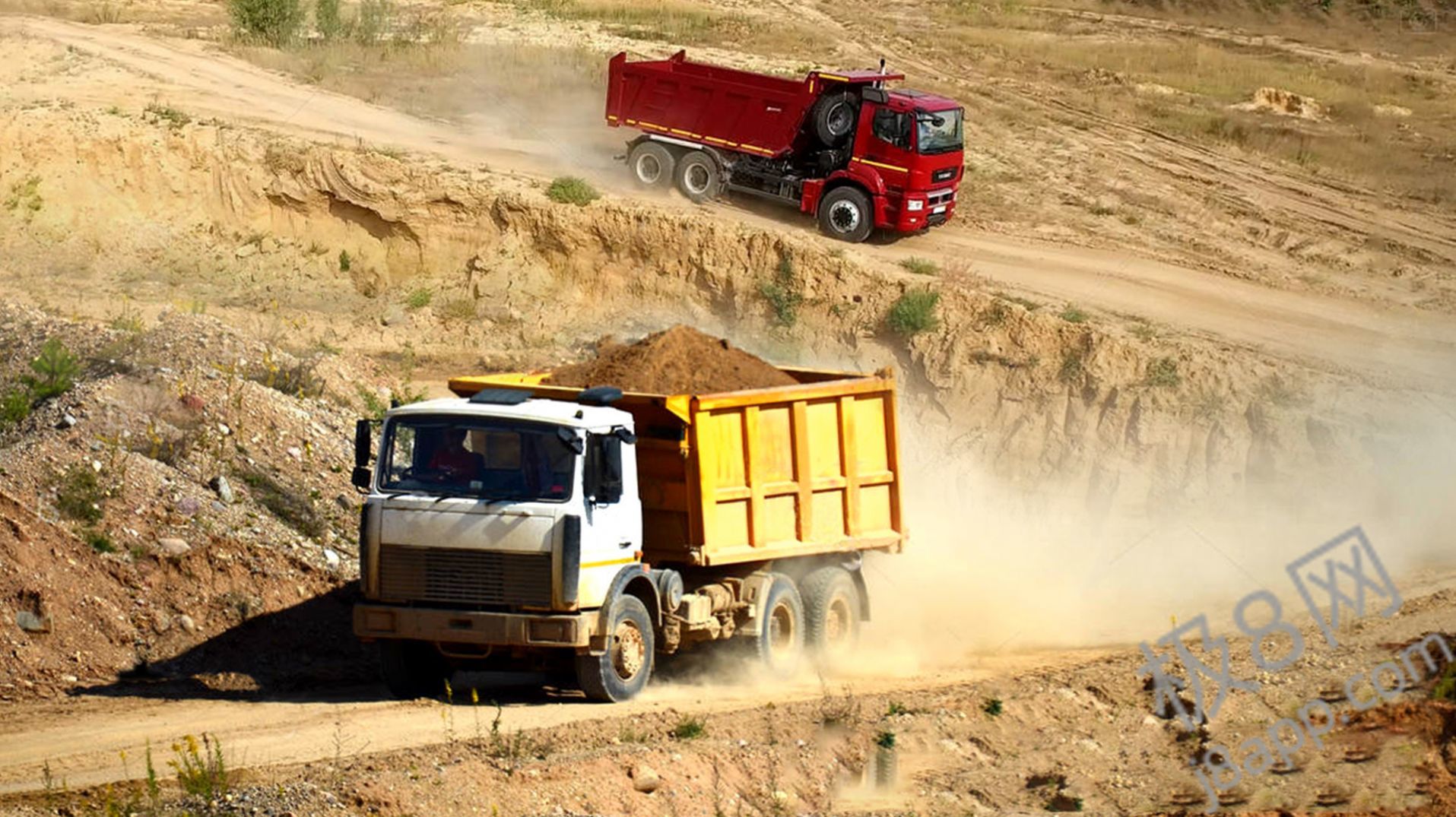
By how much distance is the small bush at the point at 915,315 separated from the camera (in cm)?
2591

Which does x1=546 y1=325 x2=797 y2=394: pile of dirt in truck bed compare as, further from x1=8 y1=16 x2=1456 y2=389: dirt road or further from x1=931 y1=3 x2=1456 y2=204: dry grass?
x1=931 y1=3 x2=1456 y2=204: dry grass

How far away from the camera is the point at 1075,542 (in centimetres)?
2270

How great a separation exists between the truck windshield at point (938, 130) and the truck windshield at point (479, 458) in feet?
52.6

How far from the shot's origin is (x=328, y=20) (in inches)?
1578

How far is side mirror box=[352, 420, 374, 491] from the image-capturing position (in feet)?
45.1

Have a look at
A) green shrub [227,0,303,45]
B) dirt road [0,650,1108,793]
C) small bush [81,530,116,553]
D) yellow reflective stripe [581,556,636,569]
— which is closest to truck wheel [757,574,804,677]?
dirt road [0,650,1108,793]

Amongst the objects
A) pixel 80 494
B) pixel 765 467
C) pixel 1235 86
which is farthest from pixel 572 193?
pixel 1235 86

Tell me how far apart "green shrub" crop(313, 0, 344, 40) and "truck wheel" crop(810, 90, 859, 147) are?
52.3 feet

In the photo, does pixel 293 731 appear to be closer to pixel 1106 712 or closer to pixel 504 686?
pixel 504 686

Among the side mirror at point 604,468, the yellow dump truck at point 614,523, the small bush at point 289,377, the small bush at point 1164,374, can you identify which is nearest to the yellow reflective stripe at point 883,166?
the small bush at point 1164,374

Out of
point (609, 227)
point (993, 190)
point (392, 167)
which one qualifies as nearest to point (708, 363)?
point (609, 227)

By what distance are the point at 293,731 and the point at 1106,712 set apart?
658 cm

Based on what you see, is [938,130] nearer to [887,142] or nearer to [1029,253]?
[887,142]

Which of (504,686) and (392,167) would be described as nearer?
(504,686)
